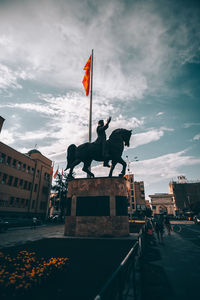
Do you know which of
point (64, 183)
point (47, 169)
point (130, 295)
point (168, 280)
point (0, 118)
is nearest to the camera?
point (130, 295)

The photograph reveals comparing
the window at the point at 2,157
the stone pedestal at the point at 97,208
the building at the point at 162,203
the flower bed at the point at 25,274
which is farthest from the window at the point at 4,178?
the building at the point at 162,203

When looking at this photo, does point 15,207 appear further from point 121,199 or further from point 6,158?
point 121,199

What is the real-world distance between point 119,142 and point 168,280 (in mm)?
8527

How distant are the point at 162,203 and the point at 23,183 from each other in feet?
248

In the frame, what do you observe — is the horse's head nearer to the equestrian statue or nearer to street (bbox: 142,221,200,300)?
the equestrian statue

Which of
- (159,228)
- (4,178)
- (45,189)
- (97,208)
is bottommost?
(159,228)

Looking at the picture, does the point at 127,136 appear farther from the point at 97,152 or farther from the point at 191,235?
the point at 191,235

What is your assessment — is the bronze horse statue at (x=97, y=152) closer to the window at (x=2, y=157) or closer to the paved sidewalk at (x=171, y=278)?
the paved sidewalk at (x=171, y=278)

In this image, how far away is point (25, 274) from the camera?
4.10 metres

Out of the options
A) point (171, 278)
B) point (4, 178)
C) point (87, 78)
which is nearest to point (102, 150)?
point (171, 278)

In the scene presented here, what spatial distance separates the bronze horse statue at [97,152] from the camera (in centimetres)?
1175

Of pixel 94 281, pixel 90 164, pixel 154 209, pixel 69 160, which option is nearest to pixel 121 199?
pixel 90 164

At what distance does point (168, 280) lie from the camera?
14.5 feet

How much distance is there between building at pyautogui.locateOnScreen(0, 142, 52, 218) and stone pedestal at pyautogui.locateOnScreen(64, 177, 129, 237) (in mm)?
24313
